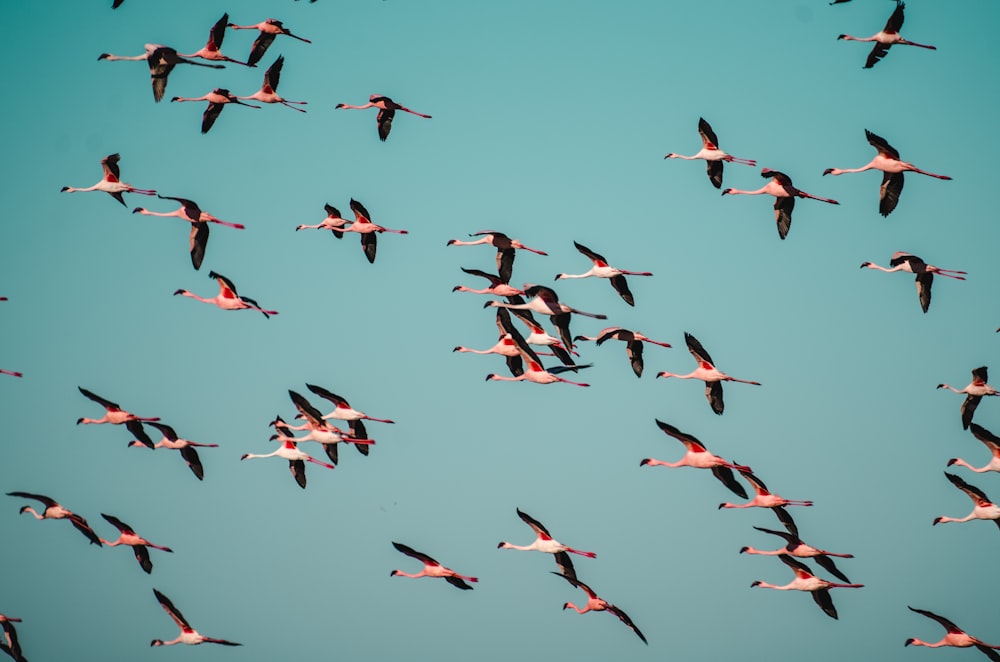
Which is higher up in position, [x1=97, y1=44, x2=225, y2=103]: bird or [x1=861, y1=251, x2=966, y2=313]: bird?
[x1=97, y1=44, x2=225, y2=103]: bird

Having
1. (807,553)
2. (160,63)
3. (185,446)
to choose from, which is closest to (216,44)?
(160,63)

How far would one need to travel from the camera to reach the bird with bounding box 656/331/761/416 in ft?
96.4

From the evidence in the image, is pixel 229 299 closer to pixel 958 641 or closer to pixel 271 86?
pixel 271 86

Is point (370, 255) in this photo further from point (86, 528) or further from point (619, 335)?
point (86, 528)

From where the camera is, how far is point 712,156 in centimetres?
3152

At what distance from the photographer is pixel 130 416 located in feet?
99.6

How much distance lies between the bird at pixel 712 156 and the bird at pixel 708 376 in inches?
177

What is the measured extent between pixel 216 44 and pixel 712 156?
36.6 feet

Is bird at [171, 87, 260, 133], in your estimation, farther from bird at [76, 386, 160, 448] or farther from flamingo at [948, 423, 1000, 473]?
flamingo at [948, 423, 1000, 473]

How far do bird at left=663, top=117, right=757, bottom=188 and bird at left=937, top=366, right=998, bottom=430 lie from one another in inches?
260

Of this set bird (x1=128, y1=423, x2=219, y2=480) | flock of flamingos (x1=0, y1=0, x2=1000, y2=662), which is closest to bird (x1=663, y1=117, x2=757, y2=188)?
flock of flamingos (x1=0, y1=0, x2=1000, y2=662)

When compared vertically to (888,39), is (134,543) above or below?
below

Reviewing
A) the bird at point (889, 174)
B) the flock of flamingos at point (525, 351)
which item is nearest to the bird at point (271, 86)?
the flock of flamingos at point (525, 351)

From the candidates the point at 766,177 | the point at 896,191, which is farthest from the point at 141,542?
the point at 896,191
